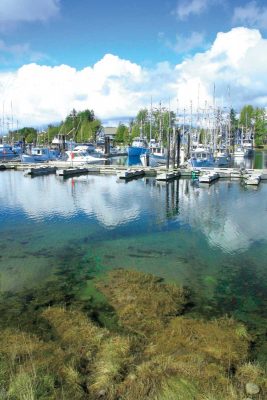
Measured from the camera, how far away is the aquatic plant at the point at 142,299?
12.8 metres

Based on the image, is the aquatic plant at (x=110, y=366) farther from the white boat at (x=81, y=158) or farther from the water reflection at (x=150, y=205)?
the white boat at (x=81, y=158)

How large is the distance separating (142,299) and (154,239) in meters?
9.66

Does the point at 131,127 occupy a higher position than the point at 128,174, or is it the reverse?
the point at 131,127

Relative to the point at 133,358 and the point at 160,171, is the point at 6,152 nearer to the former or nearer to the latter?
the point at 160,171

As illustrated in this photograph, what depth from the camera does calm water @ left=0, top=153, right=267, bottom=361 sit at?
16.0m

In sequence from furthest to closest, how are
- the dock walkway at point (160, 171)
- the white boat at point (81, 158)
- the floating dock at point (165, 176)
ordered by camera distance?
the white boat at point (81, 158), the dock walkway at point (160, 171), the floating dock at point (165, 176)

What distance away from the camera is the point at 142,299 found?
14.5 m

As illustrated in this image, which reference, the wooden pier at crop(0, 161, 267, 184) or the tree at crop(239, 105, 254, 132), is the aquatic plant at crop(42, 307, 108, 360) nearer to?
the wooden pier at crop(0, 161, 267, 184)

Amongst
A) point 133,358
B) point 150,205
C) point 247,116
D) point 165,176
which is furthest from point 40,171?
point 247,116

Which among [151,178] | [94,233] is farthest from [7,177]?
[94,233]

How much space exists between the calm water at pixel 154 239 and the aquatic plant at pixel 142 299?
2.93ft

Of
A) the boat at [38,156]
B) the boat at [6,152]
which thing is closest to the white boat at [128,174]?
the boat at [38,156]

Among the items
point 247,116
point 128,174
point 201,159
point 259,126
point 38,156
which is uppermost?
point 247,116

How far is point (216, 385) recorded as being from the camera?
8703 mm
